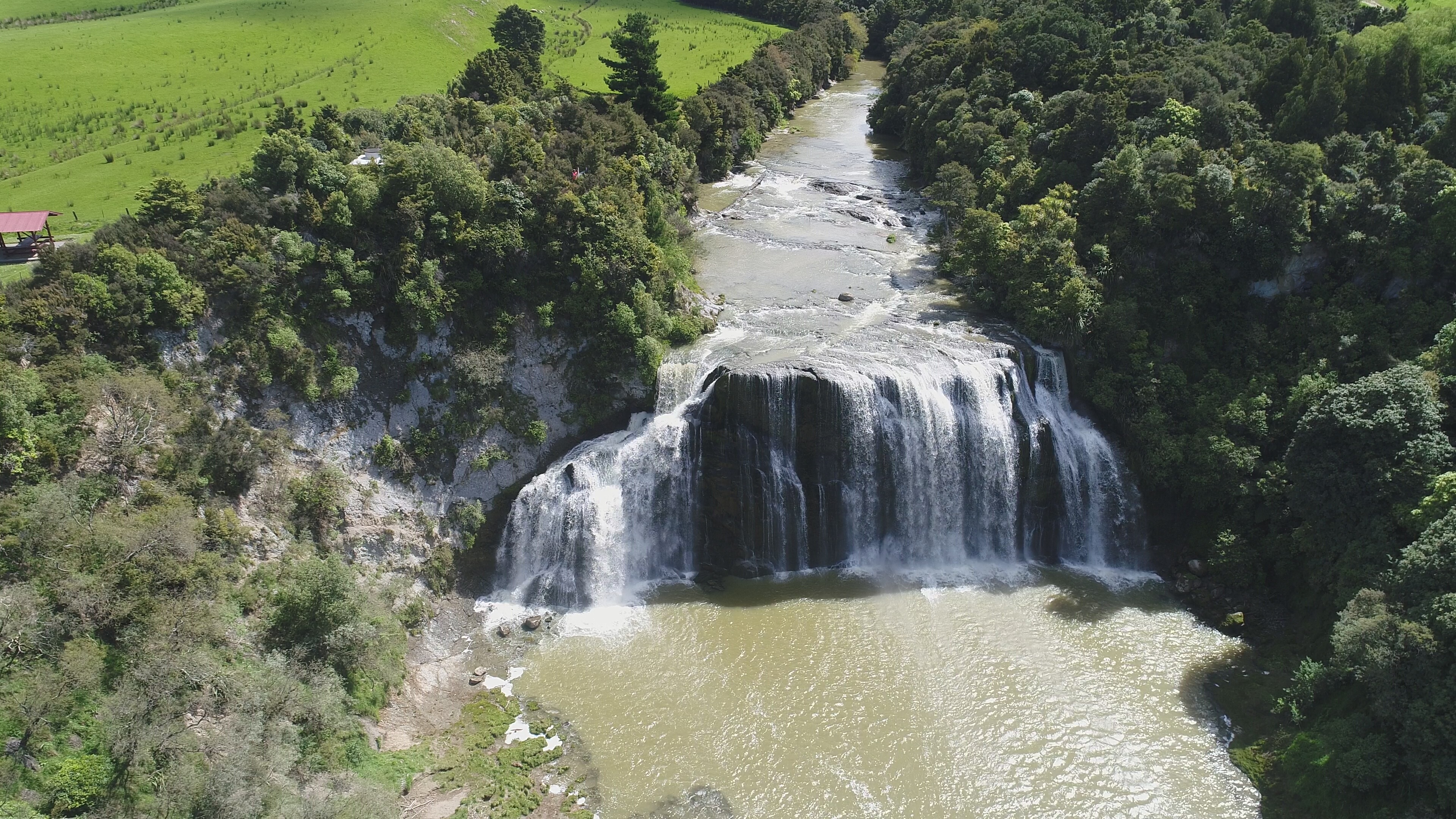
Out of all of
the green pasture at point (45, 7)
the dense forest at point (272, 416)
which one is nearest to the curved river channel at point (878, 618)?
the dense forest at point (272, 416)

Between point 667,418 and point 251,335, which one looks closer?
point 251,335

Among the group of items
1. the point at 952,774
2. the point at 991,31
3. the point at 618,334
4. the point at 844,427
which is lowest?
the point at 952,774

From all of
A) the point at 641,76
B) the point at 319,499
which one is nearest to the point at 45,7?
the point at 641,76

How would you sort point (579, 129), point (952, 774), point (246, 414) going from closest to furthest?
1. point (952, 774)
2. point (246, 414)
3. point (579, 129)

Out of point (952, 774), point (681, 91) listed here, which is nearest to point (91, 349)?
point (952, 774)

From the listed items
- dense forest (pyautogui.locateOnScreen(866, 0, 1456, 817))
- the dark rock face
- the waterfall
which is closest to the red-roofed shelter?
the waterfall

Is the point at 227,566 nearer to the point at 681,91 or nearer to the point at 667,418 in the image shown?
the point at 667,418

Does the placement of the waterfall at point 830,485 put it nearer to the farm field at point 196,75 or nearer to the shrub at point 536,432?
the shrub at point 536,432

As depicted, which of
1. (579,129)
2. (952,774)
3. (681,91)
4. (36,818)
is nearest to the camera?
(36,818)
